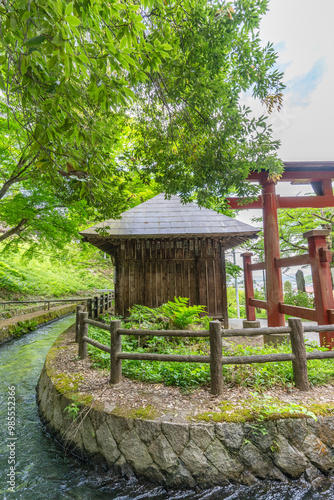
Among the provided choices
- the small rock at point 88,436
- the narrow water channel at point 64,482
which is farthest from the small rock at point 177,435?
the small rock at point 88,436

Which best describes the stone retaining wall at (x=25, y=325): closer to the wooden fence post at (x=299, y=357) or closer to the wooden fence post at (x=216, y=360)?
the wooden fence post at (x=216, y=360)

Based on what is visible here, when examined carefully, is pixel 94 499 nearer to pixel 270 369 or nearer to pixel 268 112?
pixel 270 369

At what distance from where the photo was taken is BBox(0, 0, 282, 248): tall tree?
2.22 meters

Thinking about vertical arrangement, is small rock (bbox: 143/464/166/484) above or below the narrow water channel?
above

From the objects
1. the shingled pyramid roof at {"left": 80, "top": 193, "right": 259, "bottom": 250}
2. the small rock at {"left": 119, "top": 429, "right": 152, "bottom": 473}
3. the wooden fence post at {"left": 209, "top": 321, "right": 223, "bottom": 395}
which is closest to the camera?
the small rock at {"left": 119, "top": 429, "right": 152, "bottom": 473}

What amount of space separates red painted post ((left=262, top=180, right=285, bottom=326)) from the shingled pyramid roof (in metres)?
0.54

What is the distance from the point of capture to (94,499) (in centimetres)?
286

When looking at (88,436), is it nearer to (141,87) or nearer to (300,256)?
(300,256)

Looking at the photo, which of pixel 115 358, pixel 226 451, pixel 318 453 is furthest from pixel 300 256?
pixel 115 358

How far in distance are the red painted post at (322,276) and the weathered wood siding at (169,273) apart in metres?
3.16

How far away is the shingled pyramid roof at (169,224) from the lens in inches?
295

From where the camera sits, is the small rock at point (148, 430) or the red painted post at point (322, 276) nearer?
the small rock at point (148, 430)

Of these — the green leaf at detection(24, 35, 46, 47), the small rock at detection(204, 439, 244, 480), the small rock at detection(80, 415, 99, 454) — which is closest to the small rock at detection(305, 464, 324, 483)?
the small rock at detection(204, 439, 244, 480)

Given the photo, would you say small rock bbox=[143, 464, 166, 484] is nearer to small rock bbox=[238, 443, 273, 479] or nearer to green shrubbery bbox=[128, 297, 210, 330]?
small rock bbox=[238, 443, 273, 479]
